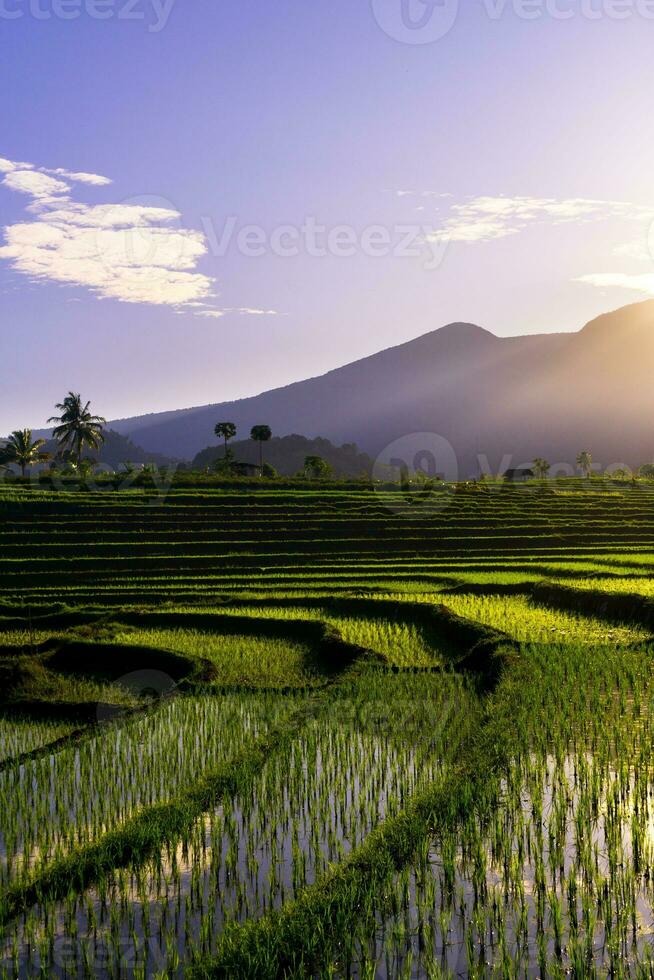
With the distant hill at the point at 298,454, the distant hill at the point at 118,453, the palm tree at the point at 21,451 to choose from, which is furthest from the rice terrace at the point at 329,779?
the distant hill at the point at 118,453

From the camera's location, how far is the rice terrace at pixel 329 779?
5.20m

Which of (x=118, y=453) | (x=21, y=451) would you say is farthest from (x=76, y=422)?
(x=118, y=453)

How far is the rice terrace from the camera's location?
520cm

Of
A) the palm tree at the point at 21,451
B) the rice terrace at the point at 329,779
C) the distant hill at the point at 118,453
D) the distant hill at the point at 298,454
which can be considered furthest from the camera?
the distant hill at the point at 118,453

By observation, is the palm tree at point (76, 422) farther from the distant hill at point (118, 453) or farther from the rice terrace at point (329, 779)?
the distant hill at point (118, 453)

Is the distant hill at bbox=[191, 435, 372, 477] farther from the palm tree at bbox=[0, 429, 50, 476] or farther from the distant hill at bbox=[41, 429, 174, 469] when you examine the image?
the palm tree at bbox=[0, 429, 50, 476]

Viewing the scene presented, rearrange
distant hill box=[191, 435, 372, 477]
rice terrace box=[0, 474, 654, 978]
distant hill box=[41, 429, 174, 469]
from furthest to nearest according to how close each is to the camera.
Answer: distant hill box=[41, 429, 174, 469]
distant hill box=[191, 435, 372, 477]
rice terrace box=[0, 474, 654, 978]

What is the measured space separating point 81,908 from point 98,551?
2048 cm

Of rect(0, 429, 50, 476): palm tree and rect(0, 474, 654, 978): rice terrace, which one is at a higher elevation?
rect(0, 429, 50, 476): palm tree

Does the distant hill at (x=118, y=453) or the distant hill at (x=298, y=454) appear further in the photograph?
the distant hill at (x=118, y=453)

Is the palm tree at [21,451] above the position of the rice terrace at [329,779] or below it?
above

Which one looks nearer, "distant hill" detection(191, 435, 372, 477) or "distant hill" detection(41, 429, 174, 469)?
"distant hill" detection(191, 435, 372, 477)

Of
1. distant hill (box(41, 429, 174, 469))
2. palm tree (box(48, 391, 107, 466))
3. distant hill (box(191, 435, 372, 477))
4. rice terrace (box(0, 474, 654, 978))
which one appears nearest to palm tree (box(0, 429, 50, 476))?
palm tree (box(48, 391, 107, 466))

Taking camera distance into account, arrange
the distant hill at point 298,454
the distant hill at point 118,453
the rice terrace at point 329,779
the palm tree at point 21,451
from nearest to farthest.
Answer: the rice terrace at point 329,779 < the palm tree at point 21,451 < the distant hill at point 298,454 < the distant hill at point 118,453
